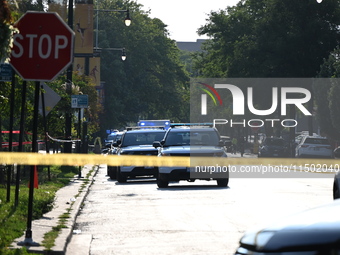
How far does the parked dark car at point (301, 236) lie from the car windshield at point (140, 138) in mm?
25933

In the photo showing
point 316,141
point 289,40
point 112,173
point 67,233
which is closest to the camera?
point 67,233

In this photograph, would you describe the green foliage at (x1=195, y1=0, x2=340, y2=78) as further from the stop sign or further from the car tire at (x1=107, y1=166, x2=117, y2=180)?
the stop sign

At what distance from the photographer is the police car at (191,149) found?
24266 mm

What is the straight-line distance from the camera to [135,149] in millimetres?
29719

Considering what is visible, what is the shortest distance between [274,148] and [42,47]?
1957 inches

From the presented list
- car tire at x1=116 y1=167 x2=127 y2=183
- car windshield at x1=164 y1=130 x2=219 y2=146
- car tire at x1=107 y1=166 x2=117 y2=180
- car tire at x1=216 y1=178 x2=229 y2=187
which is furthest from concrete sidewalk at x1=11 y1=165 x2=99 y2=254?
car tire at x1=107 y1=166 x2=117 y2=180

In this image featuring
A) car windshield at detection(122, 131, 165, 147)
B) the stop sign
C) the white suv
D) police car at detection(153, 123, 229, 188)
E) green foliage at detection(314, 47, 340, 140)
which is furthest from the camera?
green foliage at detection(314, 47, 340, 140)

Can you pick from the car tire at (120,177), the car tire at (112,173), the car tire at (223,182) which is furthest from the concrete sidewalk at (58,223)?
the car tire at (112,173)

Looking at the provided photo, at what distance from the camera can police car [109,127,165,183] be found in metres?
28.7

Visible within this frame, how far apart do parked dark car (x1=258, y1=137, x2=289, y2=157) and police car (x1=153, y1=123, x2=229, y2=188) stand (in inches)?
1314

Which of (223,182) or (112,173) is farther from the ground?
(223,182)

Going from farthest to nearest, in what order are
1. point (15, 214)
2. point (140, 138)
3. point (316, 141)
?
point (316, 141)
point (140, 138)
point (15, 214)

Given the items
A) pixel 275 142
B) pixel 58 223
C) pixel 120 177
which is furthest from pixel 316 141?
pixel 58 223

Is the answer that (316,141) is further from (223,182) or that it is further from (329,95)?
(223,182)
